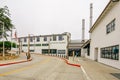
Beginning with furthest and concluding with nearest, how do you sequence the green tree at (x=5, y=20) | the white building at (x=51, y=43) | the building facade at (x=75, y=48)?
the building facade at (x=75, y=48) < the white building at (x=51, y=43) < the green tree at (x=5, y=20)

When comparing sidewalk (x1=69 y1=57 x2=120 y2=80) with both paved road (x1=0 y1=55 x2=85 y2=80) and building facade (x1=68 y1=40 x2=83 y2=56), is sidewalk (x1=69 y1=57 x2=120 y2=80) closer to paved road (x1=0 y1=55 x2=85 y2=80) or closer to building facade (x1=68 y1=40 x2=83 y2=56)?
paved road (x1=0 y1=55 x2=85 y2=80)

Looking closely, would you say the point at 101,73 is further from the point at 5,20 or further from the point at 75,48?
the point at 75,48

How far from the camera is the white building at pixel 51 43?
63.8 metres

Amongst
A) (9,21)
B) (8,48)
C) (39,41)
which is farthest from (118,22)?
(39,41)

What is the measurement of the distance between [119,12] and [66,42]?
156 ft

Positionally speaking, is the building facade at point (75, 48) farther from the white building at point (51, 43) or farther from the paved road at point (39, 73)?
the paved road at point (39, 73)

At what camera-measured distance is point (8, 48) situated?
154 ft

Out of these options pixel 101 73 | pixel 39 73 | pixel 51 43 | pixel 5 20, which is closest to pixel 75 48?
pixel 51 43

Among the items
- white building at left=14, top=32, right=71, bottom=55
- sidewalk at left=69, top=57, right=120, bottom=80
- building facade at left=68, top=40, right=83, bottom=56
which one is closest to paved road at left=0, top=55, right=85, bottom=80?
sidewalk at left=69, top=57, right=120, bottom=80

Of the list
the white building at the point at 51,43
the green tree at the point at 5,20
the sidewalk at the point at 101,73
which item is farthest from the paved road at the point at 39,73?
the white building at the point at 51,43

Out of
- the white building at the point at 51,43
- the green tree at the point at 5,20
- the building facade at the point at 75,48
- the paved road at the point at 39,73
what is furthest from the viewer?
the building facade at the point at 75,48

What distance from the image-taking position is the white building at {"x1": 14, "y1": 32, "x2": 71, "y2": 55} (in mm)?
63784

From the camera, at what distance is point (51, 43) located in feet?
220

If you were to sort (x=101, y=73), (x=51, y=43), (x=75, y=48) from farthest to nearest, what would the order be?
(x=51, y=43), (x=75, y=48), (x=101, y=73)
